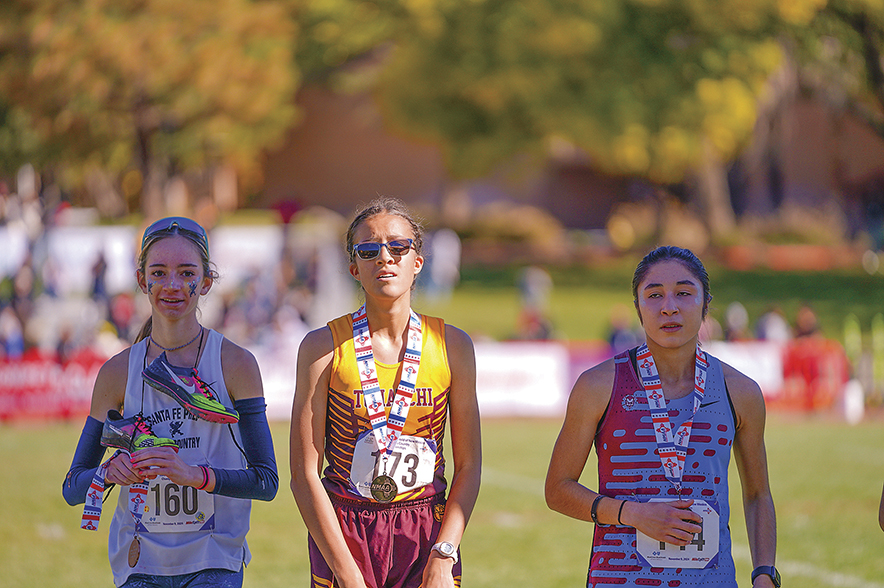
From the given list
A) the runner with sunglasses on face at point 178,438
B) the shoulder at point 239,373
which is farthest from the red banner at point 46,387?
the shoulder at point 239,373

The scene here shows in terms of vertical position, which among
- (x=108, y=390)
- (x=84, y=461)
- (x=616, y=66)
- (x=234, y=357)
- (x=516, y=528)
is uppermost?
(x=616, y=66)

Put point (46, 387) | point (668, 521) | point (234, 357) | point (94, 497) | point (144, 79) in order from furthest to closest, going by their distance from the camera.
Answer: point (144, 79) → point (46, 387) → point (234, 357) → point (94, 497) → point (668, 521)

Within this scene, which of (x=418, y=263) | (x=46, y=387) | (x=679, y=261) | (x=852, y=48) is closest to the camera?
(x=679, y=261)

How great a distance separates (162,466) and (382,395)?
0.78m

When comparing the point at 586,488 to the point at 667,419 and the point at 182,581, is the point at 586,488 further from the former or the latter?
the point at 182,581

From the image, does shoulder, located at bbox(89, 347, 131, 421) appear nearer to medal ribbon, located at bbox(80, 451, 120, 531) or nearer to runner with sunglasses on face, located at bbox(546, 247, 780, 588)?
medal ribbon, located at bbox(80, 451, 120, 531)

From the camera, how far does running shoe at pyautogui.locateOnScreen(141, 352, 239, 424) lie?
3.30 metres

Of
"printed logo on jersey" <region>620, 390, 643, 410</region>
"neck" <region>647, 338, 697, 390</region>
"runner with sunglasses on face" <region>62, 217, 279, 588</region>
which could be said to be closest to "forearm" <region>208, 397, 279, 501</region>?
"runner with sunglasses on face" <region>62, 217, 279, 588</region>

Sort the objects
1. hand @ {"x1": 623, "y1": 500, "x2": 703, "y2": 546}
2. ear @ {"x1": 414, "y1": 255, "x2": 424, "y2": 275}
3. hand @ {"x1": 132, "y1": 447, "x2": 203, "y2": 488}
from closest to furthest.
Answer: hand @ {"x1": 623, "y1": 500, "x2": 703, "y2": 546}, hand @ {"x1": 132, "y1": 447, "x2": 203, "y2": 488}, ear @ {"x1": 414, "y1": 255, "x2": 424, "y2": 275}

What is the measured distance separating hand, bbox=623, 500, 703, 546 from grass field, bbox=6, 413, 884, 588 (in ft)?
13.9

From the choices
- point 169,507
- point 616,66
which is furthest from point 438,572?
point 616,66

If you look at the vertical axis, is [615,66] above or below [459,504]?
above

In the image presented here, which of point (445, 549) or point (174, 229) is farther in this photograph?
point (174, 229)

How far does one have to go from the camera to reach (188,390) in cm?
330
